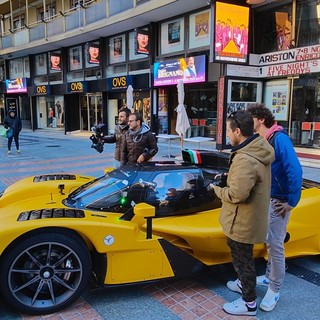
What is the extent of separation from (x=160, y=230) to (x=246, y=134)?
1.14 meters

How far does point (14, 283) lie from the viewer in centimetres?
271

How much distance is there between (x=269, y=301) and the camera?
113 inches

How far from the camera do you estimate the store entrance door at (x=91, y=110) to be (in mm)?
20797

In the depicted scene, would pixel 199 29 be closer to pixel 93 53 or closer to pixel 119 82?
pixel 119 82

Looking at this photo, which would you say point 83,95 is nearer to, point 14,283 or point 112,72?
point 112,72

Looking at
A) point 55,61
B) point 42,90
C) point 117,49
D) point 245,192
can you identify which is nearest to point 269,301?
point 245,192

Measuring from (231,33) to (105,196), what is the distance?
9797 mm

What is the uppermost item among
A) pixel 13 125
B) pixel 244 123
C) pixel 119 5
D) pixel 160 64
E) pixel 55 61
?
pixel 119 5

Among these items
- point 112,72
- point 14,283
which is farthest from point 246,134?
point 112,72

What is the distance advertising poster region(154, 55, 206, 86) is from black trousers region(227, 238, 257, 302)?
11.6 metres

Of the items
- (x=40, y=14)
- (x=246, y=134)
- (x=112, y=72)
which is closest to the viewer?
(x=246, y=134)

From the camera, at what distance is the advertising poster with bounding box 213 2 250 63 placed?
11.2 meters

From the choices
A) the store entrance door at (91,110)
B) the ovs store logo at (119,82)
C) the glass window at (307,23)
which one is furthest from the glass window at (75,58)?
the glass window at (307,23)

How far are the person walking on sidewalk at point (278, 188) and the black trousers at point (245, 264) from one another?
273mm
